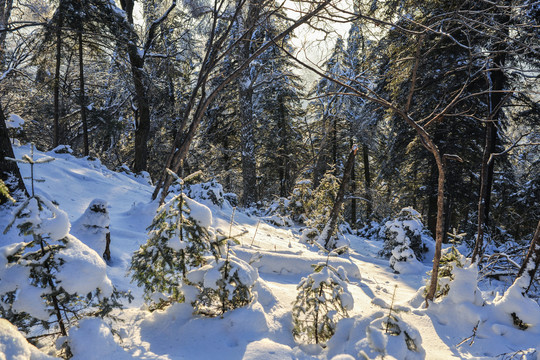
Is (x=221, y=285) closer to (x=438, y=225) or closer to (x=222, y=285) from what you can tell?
(x=222, y=285)

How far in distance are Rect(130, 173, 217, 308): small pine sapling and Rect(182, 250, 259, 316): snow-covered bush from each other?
0.10 m

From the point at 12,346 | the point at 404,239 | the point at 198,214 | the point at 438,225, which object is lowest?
the point at 12,346

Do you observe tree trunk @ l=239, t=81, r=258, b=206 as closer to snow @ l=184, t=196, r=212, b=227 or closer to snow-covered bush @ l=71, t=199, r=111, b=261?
snow-covered bush @ l=71, t=199, r=111, b=261

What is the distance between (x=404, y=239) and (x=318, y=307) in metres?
5.08

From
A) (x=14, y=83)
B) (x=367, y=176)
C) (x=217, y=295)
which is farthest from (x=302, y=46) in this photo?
(x=367, y=176)

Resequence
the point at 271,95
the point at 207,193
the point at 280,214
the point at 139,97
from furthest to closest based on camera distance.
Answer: the point at 271,95, the point at 280,214, the point at 139,97, the point at 207,193

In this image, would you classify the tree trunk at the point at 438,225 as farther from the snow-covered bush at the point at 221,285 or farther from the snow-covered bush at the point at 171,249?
the snow-covered bush at the point at 171,249

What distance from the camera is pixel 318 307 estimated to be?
2.26 meters

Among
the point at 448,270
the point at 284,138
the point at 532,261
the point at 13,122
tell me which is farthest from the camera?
the point at 284,138

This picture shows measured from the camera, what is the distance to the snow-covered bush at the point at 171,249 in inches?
85.6

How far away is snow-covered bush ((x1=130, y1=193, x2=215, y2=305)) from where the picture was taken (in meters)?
2.17

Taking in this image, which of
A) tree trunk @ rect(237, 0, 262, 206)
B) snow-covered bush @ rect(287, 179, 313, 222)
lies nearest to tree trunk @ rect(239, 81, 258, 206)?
tree trunk @ rect(237, 0, 262, 206)

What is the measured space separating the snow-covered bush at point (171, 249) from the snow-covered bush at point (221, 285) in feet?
0.37

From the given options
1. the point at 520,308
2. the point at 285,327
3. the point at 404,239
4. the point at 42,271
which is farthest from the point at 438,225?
the point at 404,239
